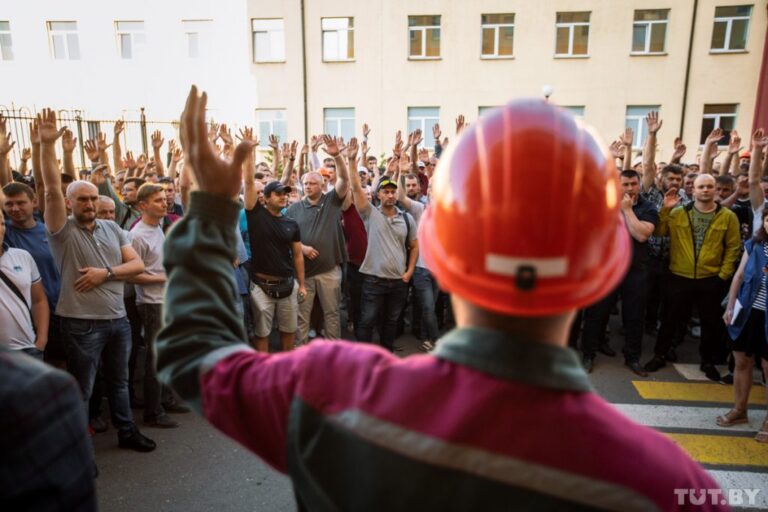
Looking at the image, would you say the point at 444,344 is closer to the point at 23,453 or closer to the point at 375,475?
the point at 375,475

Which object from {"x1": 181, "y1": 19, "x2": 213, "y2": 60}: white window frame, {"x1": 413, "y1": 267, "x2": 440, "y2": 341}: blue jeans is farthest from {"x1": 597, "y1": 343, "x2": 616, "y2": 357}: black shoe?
{"x1": 181, "y1": 19, "x2": 213, "y2": 60}: white window frame

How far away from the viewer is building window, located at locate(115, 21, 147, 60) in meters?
20.9

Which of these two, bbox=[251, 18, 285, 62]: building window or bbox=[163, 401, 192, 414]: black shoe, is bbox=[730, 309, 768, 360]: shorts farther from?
bbox=[251, 18, 285, 62]: building window

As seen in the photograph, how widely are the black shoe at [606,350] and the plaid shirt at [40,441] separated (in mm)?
6367

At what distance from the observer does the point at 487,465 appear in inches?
30.5

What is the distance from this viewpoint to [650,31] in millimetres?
18234

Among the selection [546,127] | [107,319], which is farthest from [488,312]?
[107,319]

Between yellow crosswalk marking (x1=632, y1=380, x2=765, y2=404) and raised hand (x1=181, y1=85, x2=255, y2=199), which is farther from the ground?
raised hand (x1=181, y1=85, x2=255, y2=199)

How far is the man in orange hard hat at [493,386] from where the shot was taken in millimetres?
772

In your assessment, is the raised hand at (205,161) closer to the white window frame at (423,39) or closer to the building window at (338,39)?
the white window frame at (423,39)

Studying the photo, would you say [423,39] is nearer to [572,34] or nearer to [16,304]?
[572,34]

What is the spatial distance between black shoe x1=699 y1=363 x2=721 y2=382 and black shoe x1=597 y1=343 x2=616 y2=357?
0.96 metres

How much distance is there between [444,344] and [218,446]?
388cm

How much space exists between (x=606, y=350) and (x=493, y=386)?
6.24 metres
